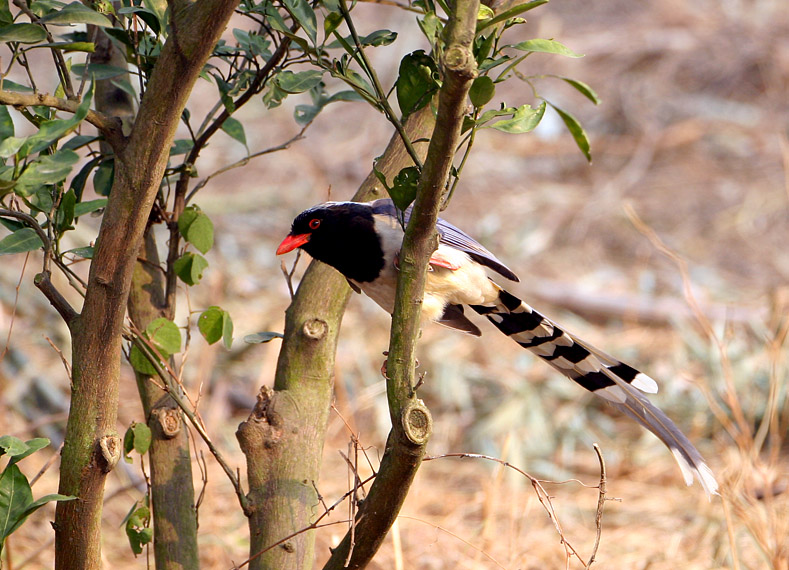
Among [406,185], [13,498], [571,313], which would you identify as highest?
[571,313]

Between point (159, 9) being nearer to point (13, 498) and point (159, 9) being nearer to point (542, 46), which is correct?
point (542, 46)

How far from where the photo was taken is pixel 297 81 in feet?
4.98

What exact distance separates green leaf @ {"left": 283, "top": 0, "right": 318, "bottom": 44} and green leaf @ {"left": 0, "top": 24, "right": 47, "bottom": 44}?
422mm

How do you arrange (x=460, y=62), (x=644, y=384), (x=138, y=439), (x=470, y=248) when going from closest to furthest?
1. (x=460, y=62)
2. (x=138, y=439)
3. (x=644, y=384)
4. (x=470, y=248)

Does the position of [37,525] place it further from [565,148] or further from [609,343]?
[565,148]

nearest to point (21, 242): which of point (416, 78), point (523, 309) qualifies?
point (416, 78)

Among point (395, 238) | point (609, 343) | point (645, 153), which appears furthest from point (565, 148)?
point (395, 238)

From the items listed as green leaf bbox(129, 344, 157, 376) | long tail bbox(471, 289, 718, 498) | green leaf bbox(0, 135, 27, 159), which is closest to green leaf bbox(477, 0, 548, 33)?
green leaf bbox(0, 135, 27, 159)

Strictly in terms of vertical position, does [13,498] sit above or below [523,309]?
below

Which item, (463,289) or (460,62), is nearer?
(460,62)

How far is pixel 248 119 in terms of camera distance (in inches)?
386

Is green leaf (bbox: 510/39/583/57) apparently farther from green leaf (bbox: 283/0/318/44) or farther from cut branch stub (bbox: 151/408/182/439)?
cut branch stub (bbox: 151/408/182/439)

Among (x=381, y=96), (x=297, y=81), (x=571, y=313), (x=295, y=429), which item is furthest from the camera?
(x=571, y=313)

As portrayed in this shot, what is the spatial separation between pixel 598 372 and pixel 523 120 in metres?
1.20
